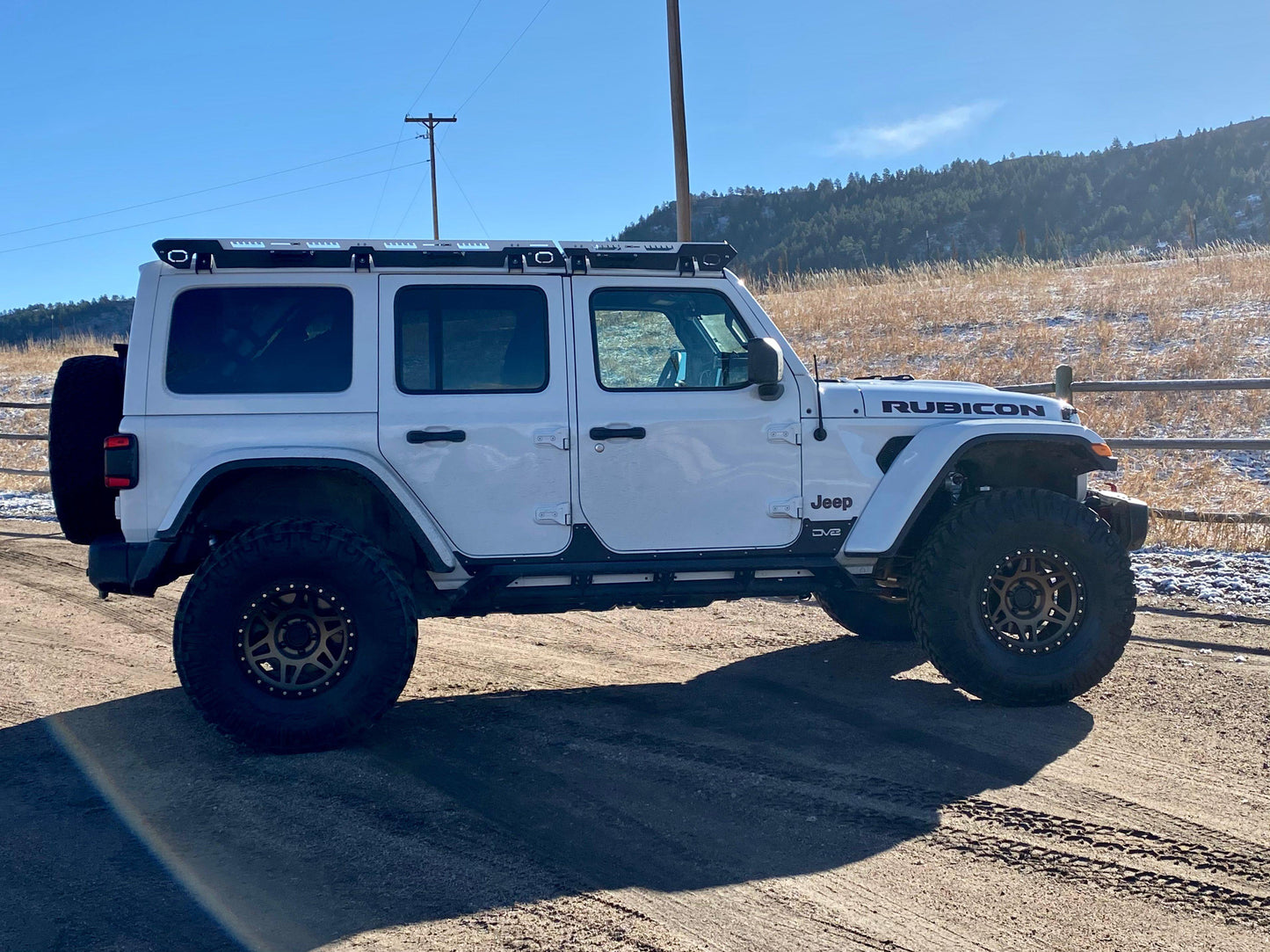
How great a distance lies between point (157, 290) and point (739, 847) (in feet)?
11.6

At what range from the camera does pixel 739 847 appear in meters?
3.68

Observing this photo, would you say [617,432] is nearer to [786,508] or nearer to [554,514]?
[554,514]

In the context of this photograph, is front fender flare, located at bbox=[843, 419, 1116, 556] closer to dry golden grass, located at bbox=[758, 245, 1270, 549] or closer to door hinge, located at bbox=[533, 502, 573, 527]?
door hinge, located at bbox=[533, 502, 573, 527]

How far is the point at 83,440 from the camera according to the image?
4996mm

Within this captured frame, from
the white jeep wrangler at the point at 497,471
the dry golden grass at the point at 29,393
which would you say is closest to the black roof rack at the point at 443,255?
the white jeep wrangler at the point at 497,471

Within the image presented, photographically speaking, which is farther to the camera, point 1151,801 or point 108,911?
point 1151,801

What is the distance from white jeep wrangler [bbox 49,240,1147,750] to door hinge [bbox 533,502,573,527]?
1 cm

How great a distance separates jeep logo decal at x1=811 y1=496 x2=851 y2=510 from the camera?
5246 millimetres

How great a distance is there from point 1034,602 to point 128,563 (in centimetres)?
431

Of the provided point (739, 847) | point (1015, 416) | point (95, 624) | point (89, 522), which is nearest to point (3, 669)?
point (95, 624)

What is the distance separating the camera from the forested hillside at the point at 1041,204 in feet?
Answer: 194

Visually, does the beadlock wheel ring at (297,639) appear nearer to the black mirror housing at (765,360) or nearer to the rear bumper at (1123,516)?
the black mirror housing at (765,360)

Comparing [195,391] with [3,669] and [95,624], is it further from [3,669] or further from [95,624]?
[95,624]

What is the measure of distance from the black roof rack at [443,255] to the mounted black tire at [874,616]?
239 centimetres
